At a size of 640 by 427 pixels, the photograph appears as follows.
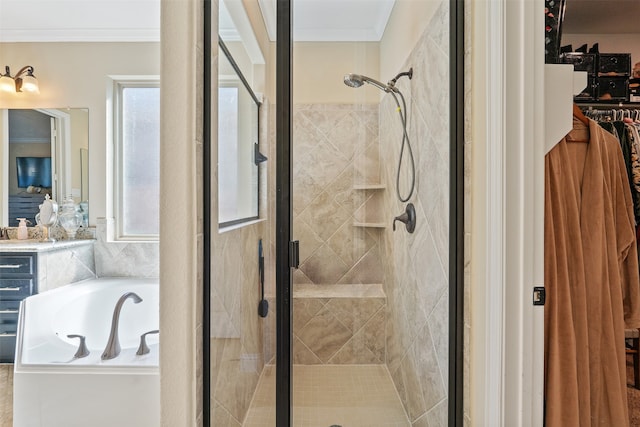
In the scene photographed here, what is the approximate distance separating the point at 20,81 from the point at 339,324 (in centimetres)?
265

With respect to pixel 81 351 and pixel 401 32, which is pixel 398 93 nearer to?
pixel 401 32

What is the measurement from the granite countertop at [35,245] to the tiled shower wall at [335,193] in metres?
1.83

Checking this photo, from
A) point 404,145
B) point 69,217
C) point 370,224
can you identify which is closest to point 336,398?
point 370,224

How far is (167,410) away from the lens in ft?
3.27

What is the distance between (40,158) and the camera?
234 cm

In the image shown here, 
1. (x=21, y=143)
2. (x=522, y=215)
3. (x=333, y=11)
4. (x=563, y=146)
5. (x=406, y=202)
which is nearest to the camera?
(x=522, y=215)

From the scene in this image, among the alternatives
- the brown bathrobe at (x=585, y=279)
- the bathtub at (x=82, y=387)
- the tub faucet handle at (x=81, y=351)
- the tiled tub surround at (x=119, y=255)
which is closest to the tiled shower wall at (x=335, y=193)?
the brown bathrobe at (x=585, y=279)

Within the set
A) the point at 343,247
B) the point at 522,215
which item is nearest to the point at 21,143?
the point at 343,247

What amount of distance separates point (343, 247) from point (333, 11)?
2.83 ft

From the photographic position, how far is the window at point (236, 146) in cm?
123

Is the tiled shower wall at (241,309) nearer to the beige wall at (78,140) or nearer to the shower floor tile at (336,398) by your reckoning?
the shower floor tile at (336,398)

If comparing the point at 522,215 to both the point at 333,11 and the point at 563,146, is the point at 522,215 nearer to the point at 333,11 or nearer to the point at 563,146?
the point at 563,146

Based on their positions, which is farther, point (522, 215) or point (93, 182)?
point (93, 182)

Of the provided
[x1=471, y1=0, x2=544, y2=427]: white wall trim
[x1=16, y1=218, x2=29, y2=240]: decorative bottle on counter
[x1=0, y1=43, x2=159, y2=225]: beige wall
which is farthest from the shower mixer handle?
[x1=16, y1=218, x2=29, y2=240]: decorative bottle on counter
